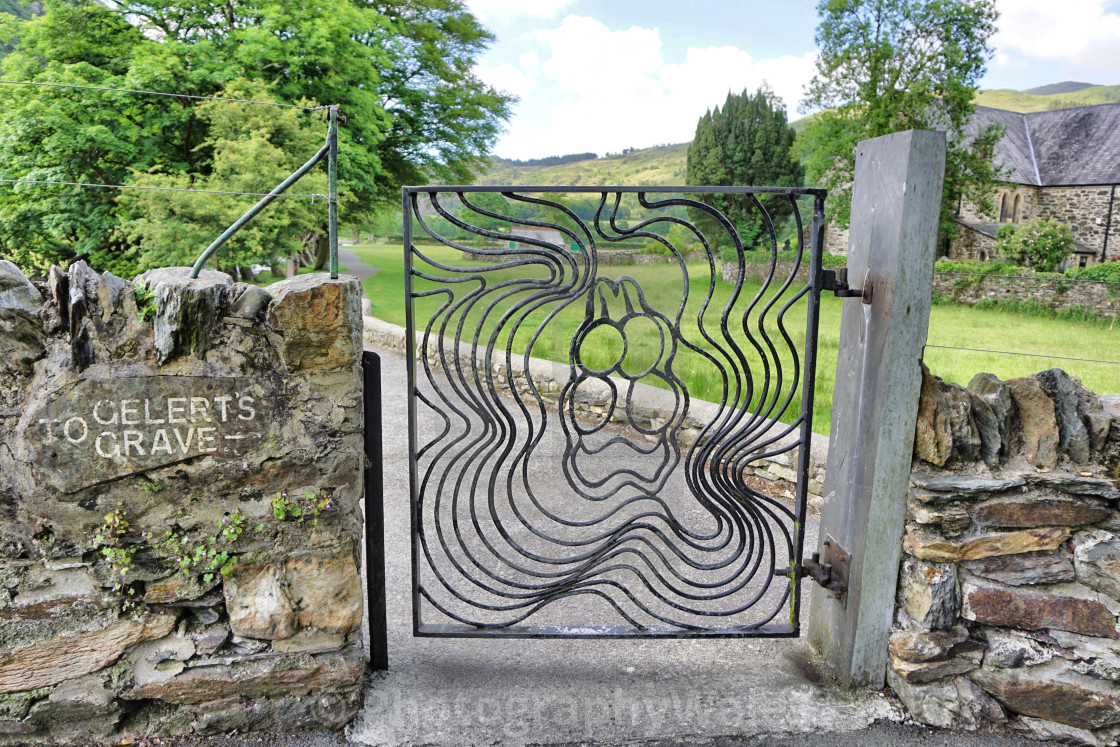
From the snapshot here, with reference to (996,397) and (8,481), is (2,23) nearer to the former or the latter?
(8,481)

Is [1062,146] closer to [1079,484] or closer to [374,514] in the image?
[1079,484]

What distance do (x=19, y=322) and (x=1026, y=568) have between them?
2.88 meters

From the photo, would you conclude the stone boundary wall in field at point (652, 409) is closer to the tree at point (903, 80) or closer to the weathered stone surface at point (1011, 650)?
the weathered stone surface at point (1011, 650)

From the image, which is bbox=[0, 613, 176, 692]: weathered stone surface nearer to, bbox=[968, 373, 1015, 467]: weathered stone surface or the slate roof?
bbox=[968, 373, 1015, 467]: weathered stone surface

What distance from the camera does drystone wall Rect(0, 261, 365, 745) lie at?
6.19ft

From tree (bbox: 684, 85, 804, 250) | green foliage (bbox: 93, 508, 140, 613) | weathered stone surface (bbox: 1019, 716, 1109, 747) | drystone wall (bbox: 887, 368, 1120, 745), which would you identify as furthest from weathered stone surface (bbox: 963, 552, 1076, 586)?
tree (bbox: 684, 85, 804, 250)

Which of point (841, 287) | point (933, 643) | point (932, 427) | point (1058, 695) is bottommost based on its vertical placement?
point (1058, 695)

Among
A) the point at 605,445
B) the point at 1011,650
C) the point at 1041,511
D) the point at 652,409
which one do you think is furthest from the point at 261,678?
the point at 652,409

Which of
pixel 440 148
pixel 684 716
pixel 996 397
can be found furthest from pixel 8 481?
pixel 440 148

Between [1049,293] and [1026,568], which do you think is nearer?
Result: [1026,568]

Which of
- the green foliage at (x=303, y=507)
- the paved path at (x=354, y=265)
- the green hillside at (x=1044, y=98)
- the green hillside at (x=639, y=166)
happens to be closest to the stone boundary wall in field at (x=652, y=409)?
the green foliage at (x=303, y=507)

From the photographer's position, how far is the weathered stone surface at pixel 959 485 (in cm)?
215

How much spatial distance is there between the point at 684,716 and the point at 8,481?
6.62 feet

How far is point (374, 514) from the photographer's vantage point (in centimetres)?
237
